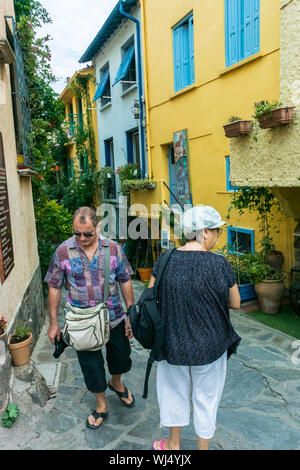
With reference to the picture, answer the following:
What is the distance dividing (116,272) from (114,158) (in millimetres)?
10245

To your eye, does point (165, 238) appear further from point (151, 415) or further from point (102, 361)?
point (102, 361)

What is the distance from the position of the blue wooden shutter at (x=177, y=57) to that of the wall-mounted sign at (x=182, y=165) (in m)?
1.08

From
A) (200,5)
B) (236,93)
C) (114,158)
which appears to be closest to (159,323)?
(236,93)

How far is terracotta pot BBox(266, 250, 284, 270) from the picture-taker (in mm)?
6133

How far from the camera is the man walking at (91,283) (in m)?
2.98

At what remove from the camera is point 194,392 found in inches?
101

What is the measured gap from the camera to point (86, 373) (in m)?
3.11

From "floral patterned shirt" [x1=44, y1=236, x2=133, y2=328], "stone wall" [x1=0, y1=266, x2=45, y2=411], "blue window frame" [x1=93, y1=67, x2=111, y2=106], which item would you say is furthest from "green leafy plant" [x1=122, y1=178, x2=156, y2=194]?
"floral patterned shirt" [x1=44, y1=236, x2=133, y2=328]

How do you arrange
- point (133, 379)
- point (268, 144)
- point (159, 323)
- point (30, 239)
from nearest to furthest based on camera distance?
point (159, 323)
point (133, 379)
point (268, 144)
point (30, 239)

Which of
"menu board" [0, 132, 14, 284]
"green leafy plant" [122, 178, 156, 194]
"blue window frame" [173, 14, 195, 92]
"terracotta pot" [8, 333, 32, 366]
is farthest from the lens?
"green leafy plant" [122, 178, 156, 194]

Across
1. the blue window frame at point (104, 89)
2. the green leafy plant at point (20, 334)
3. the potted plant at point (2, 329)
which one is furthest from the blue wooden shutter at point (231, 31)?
the blue window frame at point (104, 89)

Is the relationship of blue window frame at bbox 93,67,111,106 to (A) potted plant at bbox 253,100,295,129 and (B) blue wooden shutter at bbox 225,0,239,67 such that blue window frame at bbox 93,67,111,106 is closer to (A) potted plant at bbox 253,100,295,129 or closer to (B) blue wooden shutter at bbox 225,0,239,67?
(B) blue wooden shutter at bbox 225,0,239,67

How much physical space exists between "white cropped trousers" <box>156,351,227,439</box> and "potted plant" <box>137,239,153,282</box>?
662cm

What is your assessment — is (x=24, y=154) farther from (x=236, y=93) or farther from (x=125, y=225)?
(x=125, y=225)
